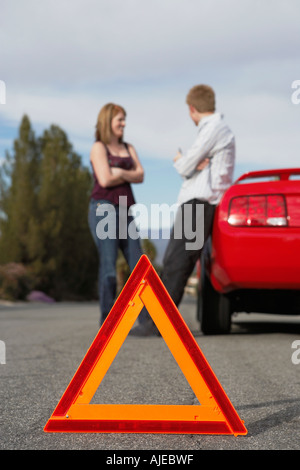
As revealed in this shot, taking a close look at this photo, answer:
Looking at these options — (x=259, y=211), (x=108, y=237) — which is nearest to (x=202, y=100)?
(x=259, y=211)

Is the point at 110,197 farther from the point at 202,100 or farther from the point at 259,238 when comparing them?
the point at 259,238

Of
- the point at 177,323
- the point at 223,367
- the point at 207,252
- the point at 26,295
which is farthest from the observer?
the point at 26,295

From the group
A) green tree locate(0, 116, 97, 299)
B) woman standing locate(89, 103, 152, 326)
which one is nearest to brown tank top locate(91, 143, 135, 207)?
woman standing locate(89, 103, 152, 326)

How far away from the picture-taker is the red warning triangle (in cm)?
228

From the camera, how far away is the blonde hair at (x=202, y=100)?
5391 mm

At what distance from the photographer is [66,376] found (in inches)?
141

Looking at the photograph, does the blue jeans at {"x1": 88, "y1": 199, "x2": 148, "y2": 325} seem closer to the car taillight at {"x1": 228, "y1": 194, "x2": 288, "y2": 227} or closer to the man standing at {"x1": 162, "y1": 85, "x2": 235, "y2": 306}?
the man standing at {"x1": 162, "y1": 85, "x2": 235, "y2": 306}

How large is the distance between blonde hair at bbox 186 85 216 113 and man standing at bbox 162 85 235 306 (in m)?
0.14

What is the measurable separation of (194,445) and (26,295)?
2225 cm

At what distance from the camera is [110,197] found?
17.6ft

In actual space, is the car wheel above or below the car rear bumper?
below

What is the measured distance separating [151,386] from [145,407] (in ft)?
2.95

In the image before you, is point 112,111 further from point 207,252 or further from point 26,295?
point 26,295

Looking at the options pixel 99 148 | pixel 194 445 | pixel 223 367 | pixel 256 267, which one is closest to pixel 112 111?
pixel 99 148
